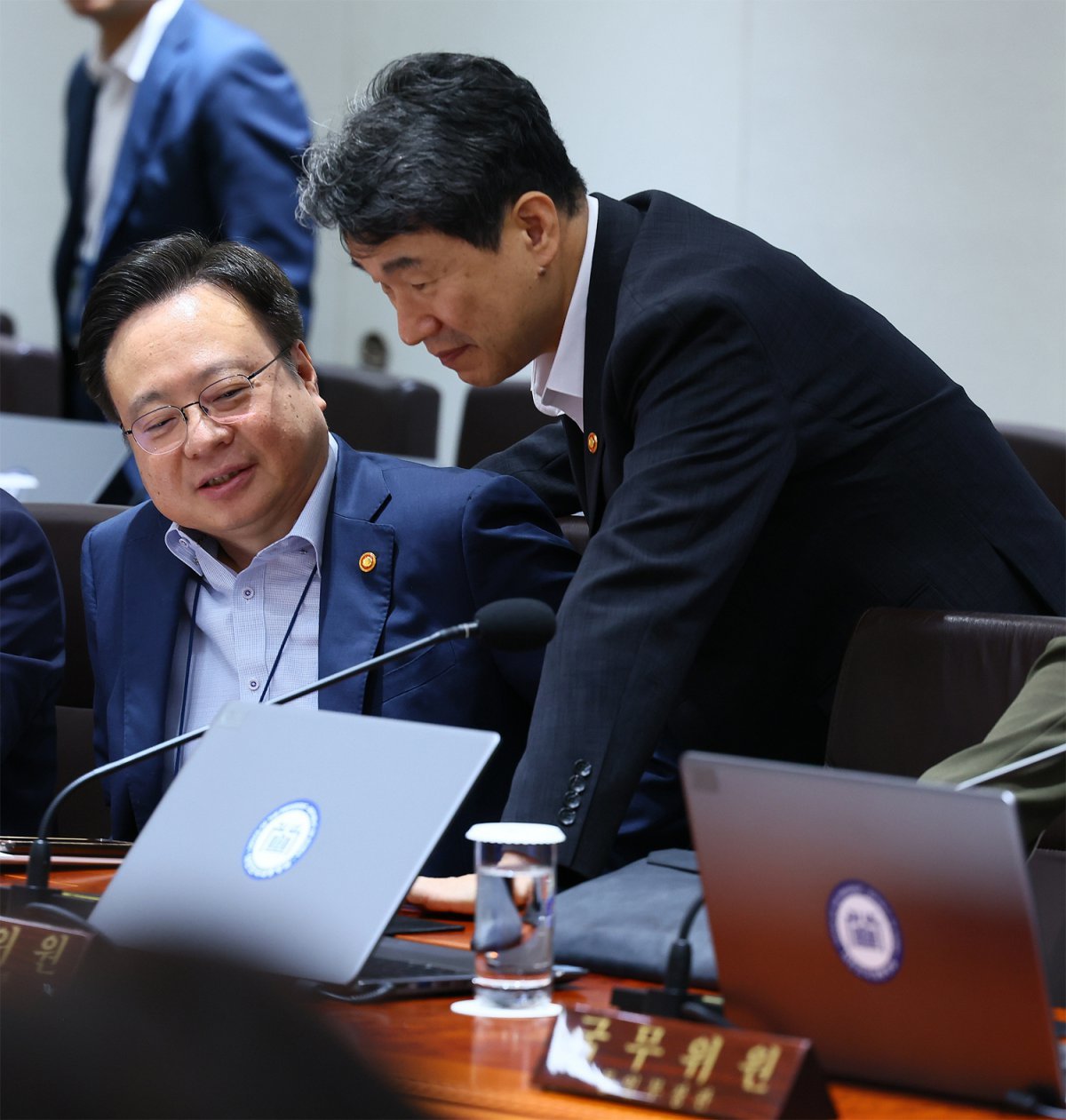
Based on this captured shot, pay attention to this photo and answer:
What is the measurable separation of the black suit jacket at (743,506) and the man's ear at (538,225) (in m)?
0.05

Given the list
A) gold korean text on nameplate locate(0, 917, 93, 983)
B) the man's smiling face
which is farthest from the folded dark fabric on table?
the man's smiling face

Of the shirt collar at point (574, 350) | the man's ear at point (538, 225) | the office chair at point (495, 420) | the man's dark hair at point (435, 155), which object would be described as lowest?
the office chair at point (495, 420)

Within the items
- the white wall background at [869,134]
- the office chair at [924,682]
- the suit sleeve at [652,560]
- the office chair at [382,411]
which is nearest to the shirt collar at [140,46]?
the white wall background at [869,134]

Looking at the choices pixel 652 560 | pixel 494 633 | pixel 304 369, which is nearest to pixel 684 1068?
pixel 494 633

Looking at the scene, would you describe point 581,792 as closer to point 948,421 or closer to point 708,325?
point 708,325

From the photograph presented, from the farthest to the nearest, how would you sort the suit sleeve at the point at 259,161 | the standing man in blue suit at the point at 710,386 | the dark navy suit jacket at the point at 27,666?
the suit sleeve at the point at 259,161 < the dark navy suit jacket at the point at 27,666 < the standing man in blue suit at the point at 710,386

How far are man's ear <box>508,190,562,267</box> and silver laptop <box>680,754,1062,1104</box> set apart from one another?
0.85m

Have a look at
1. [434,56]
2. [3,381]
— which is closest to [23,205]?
[3,381]

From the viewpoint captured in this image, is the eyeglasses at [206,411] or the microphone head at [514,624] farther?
the eyeglasses at [206,411]

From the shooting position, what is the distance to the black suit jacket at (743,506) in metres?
1.48

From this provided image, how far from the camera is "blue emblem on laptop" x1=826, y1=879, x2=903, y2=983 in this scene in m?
0.93

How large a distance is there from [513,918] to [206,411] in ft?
3.04

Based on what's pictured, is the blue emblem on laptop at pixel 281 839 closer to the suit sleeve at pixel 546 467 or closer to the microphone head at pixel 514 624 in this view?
the microphone head at pixel 514 624

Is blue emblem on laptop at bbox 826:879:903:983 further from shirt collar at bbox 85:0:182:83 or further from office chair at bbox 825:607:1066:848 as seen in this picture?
shirt collar at bbox 85:0:182:83
